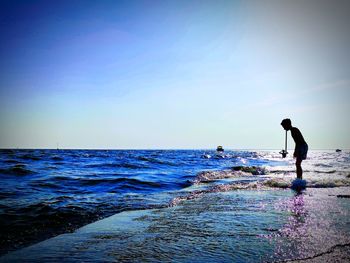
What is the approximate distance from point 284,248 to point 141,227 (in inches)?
80.8

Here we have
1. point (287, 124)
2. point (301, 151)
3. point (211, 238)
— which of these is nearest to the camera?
point (211, 238)

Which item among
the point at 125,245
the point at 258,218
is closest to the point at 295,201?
the point at 258,218

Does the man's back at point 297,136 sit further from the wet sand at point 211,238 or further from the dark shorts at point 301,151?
the wet sand at point 211,238

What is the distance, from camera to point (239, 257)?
2.46 meters

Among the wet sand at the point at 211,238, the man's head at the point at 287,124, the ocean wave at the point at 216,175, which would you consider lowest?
the ocean wave at the point at 216,175

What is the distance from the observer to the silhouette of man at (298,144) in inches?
374

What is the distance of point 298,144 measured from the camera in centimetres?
961

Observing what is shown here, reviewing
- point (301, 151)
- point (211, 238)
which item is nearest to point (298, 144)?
point (301, 151)

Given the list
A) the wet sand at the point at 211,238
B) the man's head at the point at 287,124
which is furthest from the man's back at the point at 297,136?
the wet sand at the point at 211,238

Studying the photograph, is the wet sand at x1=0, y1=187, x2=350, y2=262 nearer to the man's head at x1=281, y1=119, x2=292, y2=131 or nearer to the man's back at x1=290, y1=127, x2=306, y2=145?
the man's back at x1=290, y1=127, x2=306, y2=145

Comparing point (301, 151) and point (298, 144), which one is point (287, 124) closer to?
point (298, 144)

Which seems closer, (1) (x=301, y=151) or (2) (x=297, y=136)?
(1) (x=301, y=151)

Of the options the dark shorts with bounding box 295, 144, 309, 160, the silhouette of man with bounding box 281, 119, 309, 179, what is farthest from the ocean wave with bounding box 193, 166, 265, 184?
the dark shorts with bounding box 295, 144, 309, 160

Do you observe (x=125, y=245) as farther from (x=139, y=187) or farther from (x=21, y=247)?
(x=139, y=187)
